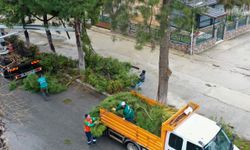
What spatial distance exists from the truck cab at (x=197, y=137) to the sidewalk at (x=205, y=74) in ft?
10.1

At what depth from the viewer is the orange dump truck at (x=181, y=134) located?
8.77 metres

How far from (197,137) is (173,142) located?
2.54 feet

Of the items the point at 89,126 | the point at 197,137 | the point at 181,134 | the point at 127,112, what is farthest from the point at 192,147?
the point at 89,126

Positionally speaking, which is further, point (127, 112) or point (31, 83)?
point (31, 83)

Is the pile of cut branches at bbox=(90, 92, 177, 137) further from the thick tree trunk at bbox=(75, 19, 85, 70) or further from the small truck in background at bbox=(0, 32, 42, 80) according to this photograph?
the small truck in background at bbox=(0, 32, 42, 80)

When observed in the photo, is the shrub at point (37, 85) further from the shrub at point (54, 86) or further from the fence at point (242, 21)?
the fence at point (242, 21)

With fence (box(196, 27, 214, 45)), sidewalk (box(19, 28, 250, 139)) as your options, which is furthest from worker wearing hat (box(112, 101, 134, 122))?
fence (box(196, 27, 214, 45))

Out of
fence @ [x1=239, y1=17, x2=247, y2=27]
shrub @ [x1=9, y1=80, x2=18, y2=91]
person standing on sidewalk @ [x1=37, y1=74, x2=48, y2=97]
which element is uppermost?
fence @ [x1=239, y1=17, x2=247, y2=27]

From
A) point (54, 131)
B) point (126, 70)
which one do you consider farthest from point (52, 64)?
point (54, 131)

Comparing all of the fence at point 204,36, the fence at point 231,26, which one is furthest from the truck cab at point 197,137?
the fence at point 231,26

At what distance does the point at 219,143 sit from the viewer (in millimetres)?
8992

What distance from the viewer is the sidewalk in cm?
1357

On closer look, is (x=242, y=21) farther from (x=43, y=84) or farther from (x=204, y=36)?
(x=43, y=84)

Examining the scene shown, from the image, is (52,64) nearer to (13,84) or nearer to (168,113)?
(13,84)
